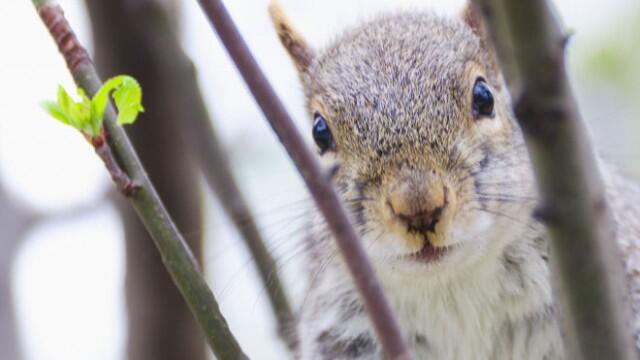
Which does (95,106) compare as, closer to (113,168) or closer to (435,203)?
(113,168)

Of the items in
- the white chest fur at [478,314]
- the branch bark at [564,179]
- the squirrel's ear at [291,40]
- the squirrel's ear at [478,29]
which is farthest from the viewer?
the squirrel's ear at [291,40]

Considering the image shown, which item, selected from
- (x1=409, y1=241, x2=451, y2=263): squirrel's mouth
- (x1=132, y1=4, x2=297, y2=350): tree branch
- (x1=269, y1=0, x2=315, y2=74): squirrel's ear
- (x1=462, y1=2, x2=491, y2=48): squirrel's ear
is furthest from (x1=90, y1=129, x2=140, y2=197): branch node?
(x1=269, y1=0, x2=315, y2=74): squirrel's ear

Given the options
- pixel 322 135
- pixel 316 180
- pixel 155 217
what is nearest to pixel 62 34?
pixel 155 217

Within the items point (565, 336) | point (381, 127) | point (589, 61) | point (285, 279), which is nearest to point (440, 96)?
point (381, 127)

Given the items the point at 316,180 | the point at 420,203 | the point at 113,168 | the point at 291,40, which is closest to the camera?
the point at 316,180

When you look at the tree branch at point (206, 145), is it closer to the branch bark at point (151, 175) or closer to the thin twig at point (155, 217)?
the branch bark at point (151, 175)

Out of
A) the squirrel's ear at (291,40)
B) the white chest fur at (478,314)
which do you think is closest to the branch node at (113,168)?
the white chest fur at (478,314)

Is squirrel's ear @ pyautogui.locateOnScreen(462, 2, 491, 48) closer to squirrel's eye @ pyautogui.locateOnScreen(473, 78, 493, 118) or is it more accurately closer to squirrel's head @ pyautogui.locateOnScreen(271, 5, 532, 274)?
squirrel's head @ pyautogui.locateOnScreen(271, 5, 532, 274)
